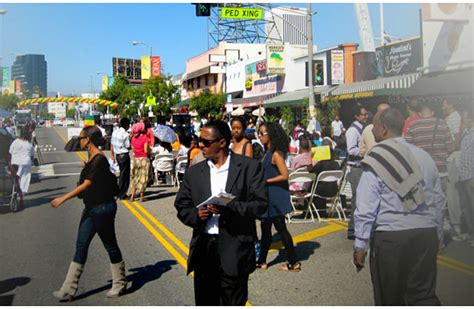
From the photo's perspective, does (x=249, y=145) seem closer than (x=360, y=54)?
Yes

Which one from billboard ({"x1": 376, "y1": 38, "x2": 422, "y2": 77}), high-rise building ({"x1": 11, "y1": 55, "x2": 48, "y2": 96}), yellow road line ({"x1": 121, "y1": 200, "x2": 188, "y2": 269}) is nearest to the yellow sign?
yellow road line ({"x1": 121, "y1": 200, "x2": 188, "y2": 269})

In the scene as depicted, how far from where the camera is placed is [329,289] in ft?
18.8

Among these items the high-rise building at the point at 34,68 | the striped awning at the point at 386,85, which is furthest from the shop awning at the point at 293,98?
the high-rise building at the point at 34,68

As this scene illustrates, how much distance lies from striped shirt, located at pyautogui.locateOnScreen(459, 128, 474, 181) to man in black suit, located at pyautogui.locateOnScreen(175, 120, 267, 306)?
4557 millimetres

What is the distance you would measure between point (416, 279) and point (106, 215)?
10.2 feet

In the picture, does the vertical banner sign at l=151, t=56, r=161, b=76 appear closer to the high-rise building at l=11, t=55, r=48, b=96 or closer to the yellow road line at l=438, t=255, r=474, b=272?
the high-rise building at l=11, t=55, r=48, b=96

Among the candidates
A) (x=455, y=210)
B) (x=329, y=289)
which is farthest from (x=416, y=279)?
(x=455, y=210)

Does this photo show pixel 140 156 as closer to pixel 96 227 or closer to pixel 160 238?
pixel 160 238

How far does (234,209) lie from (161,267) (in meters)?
3.27

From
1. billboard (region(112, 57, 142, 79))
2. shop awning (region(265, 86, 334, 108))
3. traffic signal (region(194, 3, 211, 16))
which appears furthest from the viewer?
billboard (region(112, 57, 142, 79))

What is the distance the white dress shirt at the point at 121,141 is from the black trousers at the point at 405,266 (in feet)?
29.6

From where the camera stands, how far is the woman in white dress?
456 inches

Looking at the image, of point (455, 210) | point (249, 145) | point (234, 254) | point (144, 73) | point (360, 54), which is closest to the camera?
point (234, 254)

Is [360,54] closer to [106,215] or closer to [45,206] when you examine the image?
[45,206]
